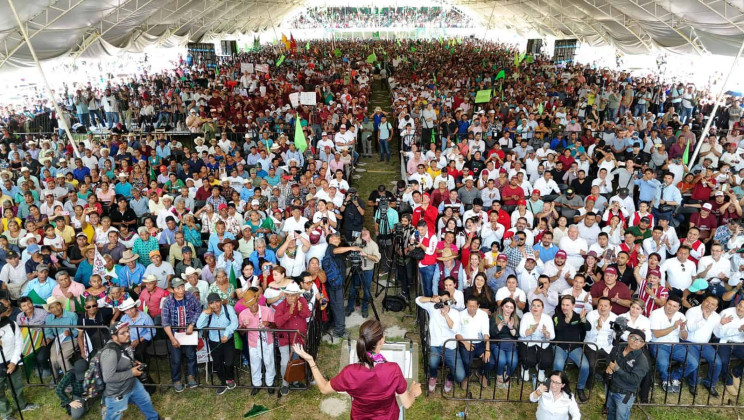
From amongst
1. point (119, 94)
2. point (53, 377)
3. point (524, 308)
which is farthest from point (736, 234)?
point (119, 94)

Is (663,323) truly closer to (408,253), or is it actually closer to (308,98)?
(408,253)

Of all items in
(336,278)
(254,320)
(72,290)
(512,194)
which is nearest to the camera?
(254,320)

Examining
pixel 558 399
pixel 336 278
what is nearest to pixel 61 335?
pixel 336 278

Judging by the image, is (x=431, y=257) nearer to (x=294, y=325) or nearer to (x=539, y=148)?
(x=294, y=325)

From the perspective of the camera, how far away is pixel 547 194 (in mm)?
10539

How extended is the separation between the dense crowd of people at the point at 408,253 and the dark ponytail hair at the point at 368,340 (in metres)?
0.02

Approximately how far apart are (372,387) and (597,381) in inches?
179

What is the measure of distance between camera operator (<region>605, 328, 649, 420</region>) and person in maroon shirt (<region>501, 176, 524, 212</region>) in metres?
4.85

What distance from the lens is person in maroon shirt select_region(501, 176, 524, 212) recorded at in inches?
398

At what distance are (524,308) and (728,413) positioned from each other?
266 cm

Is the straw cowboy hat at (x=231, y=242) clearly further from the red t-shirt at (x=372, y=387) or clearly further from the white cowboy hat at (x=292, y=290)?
the red t-shirt at (x=372, y=387)

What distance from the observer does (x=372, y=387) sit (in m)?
3.51

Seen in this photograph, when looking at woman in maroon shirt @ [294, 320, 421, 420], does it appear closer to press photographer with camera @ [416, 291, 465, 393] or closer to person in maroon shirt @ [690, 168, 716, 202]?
press photographer with camera @ [416, 291, 465, 393]

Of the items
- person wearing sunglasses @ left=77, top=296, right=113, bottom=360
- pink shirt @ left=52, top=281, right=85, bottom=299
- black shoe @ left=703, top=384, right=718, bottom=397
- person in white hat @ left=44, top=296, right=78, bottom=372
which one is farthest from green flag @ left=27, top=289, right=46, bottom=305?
black shoe @ left=703, top=384, right=718, bottom=397
